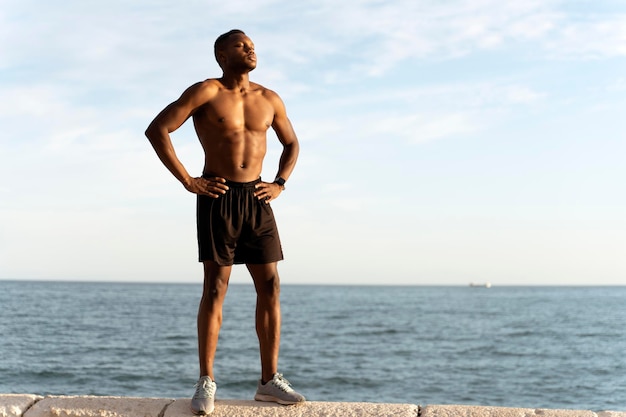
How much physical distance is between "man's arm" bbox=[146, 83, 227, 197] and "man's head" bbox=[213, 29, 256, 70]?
27 cm

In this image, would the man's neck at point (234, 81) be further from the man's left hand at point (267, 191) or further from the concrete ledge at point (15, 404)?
the concrete ledge at point (15, 404)

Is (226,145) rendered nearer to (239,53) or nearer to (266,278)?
(239,53)

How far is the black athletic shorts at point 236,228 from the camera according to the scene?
4684 mm

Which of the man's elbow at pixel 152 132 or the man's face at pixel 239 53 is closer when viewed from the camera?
the man's elbow at pixel 152 132

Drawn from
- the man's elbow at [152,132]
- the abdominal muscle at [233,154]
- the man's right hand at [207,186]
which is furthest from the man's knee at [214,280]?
the man's elbow at [152,132]

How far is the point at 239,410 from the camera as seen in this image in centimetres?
468

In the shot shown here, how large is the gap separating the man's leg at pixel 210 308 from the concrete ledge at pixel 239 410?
0.97 feet

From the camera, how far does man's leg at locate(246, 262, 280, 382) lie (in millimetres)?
4824

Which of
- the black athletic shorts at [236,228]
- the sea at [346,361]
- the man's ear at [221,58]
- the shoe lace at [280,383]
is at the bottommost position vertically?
the sea at [346,361]

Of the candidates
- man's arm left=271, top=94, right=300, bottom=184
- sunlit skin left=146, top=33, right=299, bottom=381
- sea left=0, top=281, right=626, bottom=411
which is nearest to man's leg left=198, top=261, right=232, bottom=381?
sunlit skin left=146, top=33, right=299, bottom=381

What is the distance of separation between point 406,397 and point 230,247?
46.9 feet

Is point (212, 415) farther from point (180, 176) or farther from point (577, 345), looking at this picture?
point (577, 345)

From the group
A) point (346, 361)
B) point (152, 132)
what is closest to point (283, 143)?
point (152, 132)

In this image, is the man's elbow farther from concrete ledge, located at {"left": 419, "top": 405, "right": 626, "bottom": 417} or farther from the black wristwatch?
concrete ledge, located at {"left": 419, "top": 405, "right": 626, "bottom": 417}
